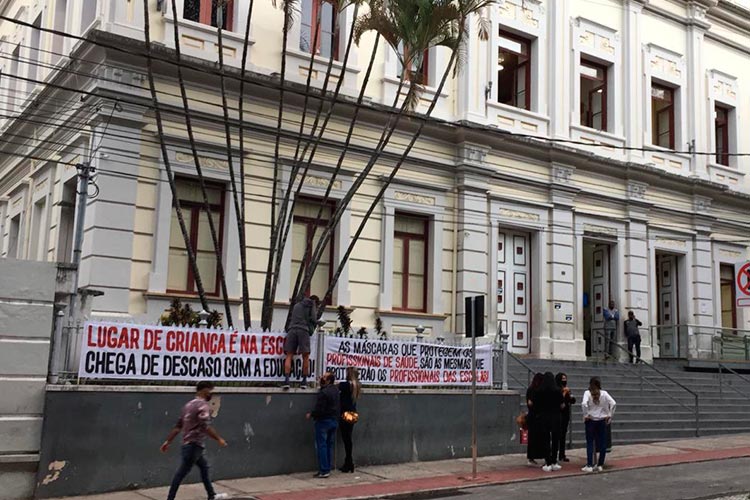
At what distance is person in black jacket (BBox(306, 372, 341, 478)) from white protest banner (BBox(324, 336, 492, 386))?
1054mm

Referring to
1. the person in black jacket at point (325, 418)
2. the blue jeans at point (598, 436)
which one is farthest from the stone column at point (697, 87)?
the person in black jacket at point (325, 418)

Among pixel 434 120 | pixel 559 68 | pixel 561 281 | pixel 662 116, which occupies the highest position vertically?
pixel 559 68

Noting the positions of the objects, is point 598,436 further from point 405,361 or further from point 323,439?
point 323,439

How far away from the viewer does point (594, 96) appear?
25422 mm

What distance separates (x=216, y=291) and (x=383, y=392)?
200 inches

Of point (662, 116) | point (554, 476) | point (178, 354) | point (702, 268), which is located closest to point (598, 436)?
point (554, 476)

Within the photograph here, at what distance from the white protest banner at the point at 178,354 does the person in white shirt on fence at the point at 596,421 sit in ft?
16.2

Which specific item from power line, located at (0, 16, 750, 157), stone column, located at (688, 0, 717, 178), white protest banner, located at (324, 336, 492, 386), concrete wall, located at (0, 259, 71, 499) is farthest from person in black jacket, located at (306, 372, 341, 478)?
stone column, located at (688, 0, 717, 178)

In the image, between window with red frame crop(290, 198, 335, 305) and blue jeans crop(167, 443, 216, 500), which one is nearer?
blue jeans crop(167, 443, 216, 500)

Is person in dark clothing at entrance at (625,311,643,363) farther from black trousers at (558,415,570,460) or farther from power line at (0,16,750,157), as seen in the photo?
black trousers at (558,415,570,460)

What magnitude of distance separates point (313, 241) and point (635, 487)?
9.56 m

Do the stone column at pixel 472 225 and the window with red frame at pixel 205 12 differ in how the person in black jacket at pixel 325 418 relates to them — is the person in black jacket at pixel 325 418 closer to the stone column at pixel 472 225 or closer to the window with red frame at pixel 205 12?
the stone column at pixel 472 225

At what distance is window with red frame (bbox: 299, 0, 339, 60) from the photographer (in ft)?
63.3

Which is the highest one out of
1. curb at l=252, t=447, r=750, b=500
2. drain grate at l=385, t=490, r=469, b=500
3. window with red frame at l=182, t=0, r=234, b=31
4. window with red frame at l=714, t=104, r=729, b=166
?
window with red frame at l=714, t=104, r=729, b=166
